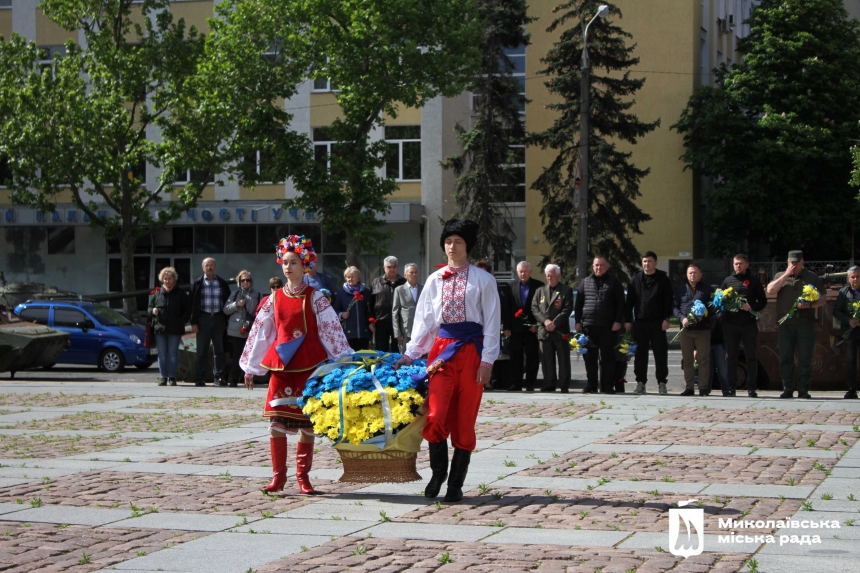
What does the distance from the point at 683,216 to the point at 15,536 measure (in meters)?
40.0

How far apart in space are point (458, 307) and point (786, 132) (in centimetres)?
3631

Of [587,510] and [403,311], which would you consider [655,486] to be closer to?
[587,510]

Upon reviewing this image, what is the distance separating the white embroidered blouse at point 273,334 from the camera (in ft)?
28.1

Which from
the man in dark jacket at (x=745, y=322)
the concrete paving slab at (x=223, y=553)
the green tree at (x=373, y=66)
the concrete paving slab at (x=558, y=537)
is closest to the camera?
the concrete paving slab at (x=223, y=553)

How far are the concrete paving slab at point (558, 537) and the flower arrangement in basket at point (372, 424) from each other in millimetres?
1408

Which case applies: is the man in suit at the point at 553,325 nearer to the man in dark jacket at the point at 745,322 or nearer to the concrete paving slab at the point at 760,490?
the man in dark jacket at the point at 745,322

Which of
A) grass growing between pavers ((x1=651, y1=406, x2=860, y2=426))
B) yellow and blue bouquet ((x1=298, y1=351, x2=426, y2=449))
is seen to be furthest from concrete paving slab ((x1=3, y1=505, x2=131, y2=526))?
grass growing between pavers ((x1=651, y1=406, x2=860, y2=426))

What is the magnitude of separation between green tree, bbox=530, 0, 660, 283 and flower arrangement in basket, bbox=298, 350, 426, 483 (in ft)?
96.6

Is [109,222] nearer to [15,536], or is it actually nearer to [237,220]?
[237,220]

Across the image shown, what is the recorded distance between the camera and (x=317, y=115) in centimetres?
4244

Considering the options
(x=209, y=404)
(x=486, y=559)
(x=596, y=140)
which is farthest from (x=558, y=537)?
(x=596, y=140)

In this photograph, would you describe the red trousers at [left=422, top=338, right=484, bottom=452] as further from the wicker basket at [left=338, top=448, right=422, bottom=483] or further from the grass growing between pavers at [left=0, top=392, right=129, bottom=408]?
the grass growing between pavers at [left=0, top=392, right=129, bottom=408]

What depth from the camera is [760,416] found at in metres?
13.1

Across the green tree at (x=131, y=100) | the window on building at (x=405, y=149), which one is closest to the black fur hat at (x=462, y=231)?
the green tree at (x=131, y=100)
